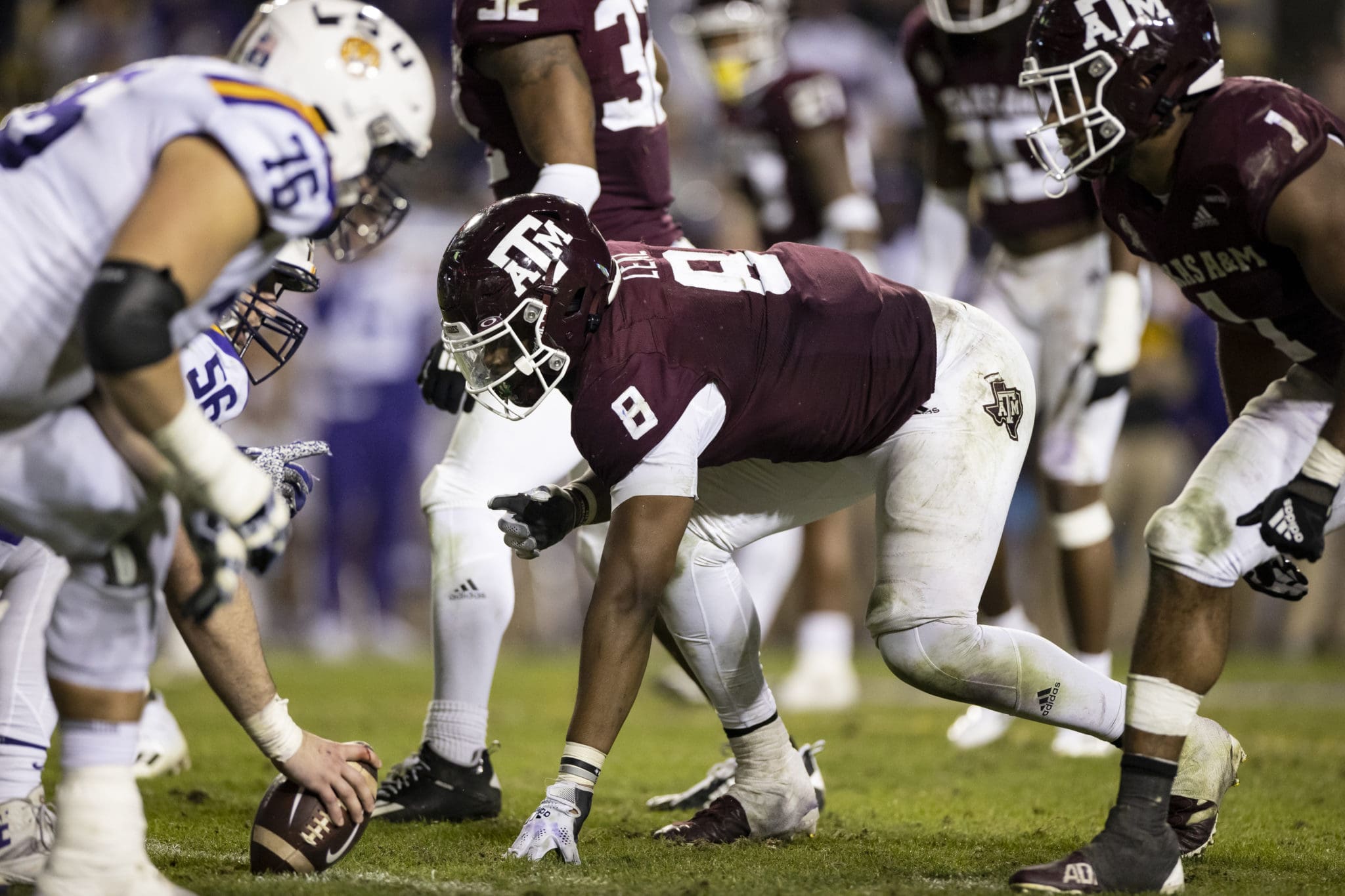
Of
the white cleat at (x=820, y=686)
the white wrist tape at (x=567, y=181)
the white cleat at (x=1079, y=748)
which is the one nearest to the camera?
the white wrist tape at (x=567, y=181)

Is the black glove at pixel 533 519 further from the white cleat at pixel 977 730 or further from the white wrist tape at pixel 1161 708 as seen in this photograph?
the white cleat at pixel 977 730

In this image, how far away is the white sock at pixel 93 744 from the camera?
7.64 feet

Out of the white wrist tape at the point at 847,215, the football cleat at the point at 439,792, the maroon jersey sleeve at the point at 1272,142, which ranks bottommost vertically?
the white wrist tape at the point at 847,215

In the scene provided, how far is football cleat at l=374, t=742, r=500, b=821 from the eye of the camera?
3424 millimetres

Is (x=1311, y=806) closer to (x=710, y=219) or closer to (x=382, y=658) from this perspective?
(x=382, y=658)

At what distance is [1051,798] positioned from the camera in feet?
12.6

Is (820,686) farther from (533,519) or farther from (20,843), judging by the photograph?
(20,843)

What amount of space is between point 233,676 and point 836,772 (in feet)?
6.88

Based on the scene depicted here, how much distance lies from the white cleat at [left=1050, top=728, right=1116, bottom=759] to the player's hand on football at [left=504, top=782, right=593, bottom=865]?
89.4 inches

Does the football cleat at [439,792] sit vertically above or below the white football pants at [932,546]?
below

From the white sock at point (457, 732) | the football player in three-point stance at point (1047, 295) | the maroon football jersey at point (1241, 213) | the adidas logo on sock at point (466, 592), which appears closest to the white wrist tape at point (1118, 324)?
the football player in three-point stance at point (1047, 295)

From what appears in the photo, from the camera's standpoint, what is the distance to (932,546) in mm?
3031

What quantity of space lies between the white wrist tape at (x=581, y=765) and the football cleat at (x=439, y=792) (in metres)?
0.67

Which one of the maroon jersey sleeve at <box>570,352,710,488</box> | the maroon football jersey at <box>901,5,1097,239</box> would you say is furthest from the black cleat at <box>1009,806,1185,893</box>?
the maroon football jersey at <box>901,5,1097,239</box>
